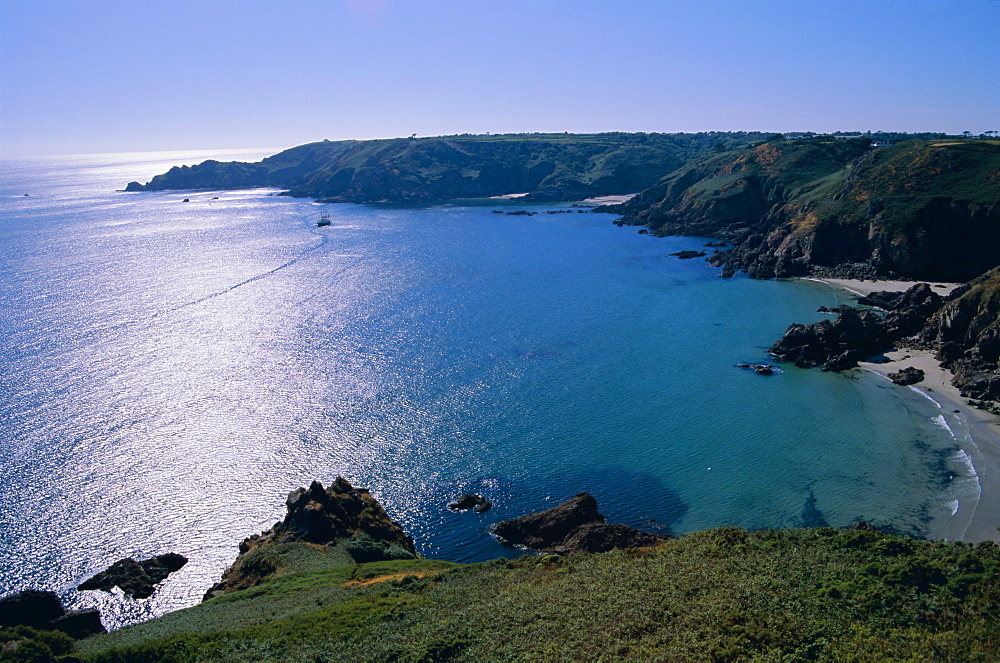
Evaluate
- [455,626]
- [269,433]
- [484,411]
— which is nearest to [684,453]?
[484,411]

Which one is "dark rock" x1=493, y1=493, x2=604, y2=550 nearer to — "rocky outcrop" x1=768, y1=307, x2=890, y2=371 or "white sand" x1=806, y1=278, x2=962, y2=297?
"rocky outcrop" x1=768, y1=307, x2=890, y2=371

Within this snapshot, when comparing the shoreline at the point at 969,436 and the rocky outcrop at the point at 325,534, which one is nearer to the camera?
the rocky outcrop at the point at 325,534

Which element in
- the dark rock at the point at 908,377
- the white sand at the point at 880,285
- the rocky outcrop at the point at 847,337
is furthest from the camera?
the white sand at the point at 880,285

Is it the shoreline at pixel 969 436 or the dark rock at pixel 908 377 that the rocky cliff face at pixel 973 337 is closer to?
the shoreline at pixel 969 436

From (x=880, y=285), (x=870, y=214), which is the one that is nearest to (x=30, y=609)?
(x=880, y=285)

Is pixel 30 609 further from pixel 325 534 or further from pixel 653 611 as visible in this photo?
pixel 653 611

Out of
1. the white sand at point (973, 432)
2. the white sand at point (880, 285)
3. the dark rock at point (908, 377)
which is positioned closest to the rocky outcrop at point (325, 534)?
the white sand at point (973, 432)

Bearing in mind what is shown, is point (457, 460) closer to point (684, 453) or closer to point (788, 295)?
point (684, 453)

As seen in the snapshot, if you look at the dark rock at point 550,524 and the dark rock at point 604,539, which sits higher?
the dark rock at point 604,539
